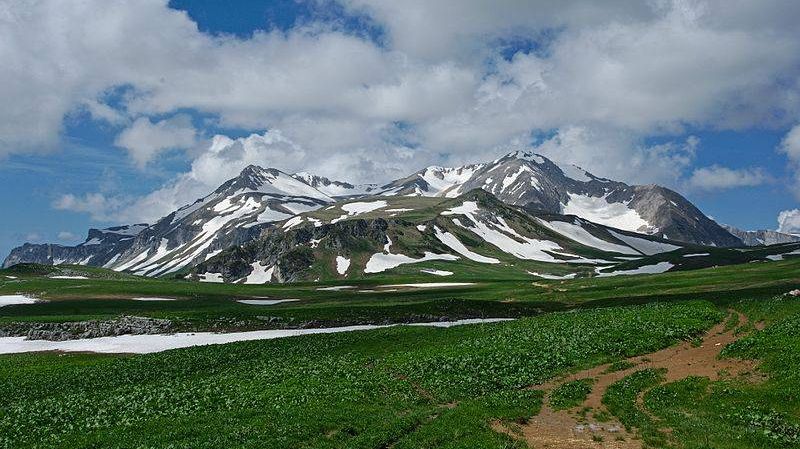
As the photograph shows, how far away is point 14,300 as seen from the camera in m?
132

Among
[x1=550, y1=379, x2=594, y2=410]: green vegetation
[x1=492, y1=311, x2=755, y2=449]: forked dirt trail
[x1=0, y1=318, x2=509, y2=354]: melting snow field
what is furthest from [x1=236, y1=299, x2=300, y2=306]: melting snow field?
[x1=550, y1=379, x2=594, y2=410]: green vegetation

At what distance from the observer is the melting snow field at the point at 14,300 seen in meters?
128

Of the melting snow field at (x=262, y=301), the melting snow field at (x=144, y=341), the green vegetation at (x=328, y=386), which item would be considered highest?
the melting snow field at (x=262, y=301)

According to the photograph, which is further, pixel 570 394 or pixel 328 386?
pixel 328 386

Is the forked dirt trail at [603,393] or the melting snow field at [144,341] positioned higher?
the forked dirt trail at [603,393]

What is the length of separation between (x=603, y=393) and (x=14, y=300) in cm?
14360

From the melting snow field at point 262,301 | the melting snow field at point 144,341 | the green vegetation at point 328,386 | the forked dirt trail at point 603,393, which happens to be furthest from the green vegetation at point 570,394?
the melting snow field at point 262,301

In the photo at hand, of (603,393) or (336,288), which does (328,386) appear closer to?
(603,393)

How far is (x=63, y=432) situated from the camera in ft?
94.4

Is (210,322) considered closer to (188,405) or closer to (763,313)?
(188,405)

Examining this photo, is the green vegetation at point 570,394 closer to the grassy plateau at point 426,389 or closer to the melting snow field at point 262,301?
the grassy plateau at point 426,389

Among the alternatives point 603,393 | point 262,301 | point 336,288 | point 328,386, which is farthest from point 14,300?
point 603,393

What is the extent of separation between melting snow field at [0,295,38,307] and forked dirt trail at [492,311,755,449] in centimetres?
13391

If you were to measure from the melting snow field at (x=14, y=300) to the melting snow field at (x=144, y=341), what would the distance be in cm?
5318
